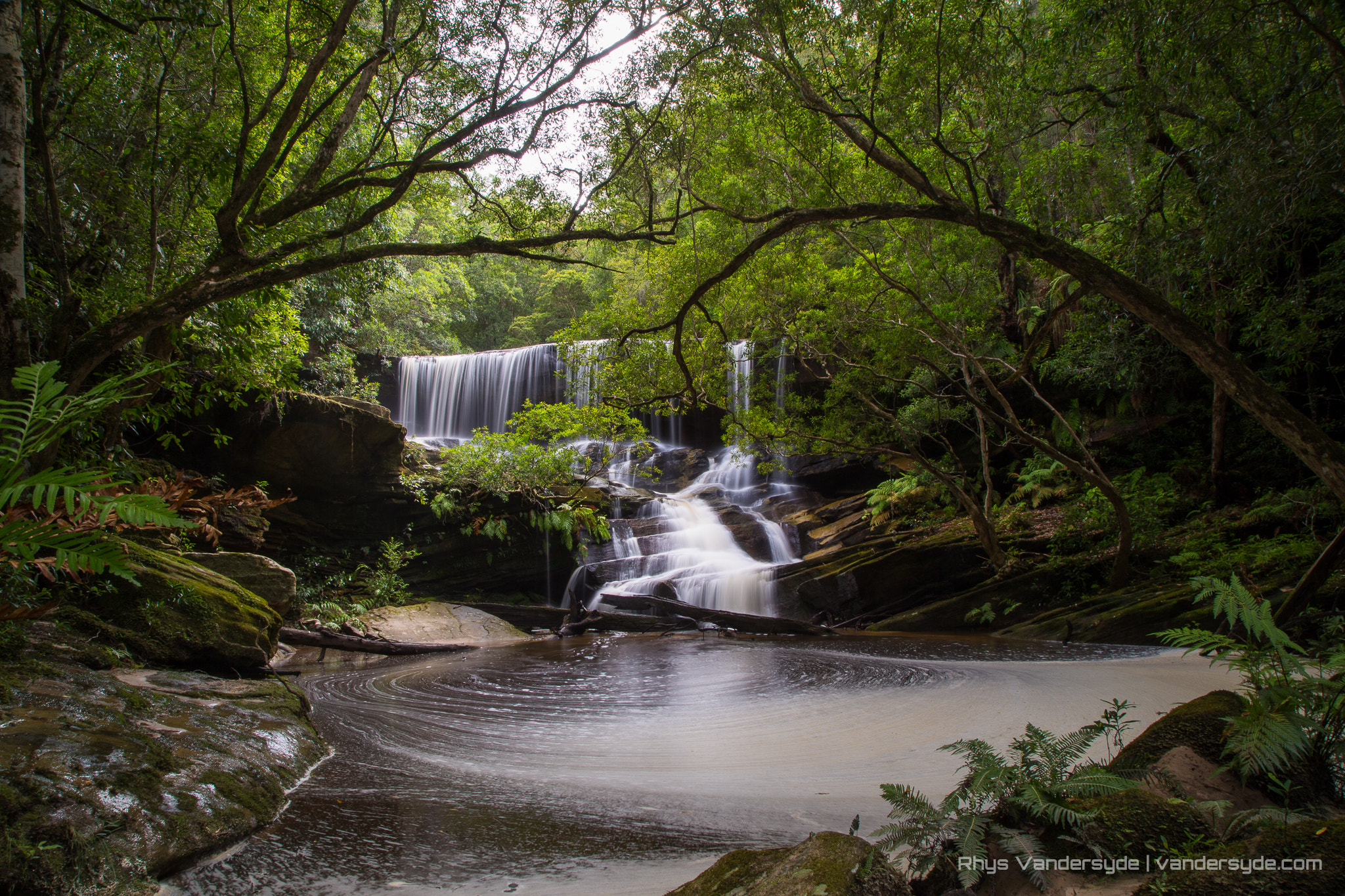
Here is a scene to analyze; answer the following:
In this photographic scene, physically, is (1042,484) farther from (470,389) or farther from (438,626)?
(470,389)

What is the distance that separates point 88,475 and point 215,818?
2.00m

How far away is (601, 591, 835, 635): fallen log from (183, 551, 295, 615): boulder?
6477mm

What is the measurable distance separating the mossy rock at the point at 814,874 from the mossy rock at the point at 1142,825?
0.54 meters

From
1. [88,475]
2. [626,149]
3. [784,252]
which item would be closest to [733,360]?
[784,252]

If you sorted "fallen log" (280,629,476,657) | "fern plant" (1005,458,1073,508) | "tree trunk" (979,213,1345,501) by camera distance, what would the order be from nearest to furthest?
1. "tree trunk" (979,213,1345,501)
2. "fallen log" (280,629,476,657)
3. "fern plant" (1005,458,1073,508)

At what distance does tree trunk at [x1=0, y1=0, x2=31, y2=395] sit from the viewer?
4.23 meters

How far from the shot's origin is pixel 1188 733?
221 cm

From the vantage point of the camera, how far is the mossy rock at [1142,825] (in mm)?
1635

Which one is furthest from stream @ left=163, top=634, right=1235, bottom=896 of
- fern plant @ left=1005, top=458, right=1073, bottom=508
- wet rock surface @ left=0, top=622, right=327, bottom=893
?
fern plant @ left=1005, top=458, right=1073, bottom=508

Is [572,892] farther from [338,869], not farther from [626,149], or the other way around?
[626,149]

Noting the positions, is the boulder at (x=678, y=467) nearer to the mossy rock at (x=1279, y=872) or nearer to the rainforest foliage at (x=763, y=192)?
the rainforest foliage at (x=763, y=192)

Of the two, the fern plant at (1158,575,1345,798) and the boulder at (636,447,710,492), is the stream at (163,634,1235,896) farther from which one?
the boulder at (636,447,710,492)

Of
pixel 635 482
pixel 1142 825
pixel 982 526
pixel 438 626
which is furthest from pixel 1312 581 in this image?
pixel 635 482

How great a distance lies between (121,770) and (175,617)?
117 inches
